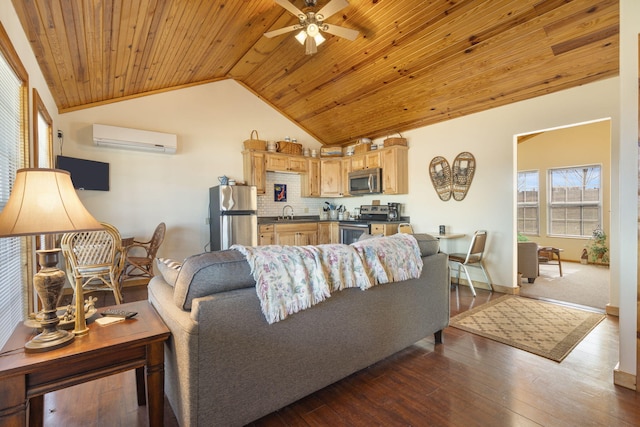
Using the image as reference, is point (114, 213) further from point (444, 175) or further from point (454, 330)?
point (444, 175)

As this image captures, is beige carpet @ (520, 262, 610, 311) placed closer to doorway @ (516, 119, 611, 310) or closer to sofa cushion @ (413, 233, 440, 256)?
doorway @ (516, 119, 611, 310)

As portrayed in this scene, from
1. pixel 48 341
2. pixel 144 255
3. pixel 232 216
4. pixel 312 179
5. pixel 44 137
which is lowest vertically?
pixel 144 255

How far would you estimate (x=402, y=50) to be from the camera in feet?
12.1

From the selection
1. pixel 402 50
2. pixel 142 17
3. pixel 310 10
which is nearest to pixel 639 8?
pixel 402 50

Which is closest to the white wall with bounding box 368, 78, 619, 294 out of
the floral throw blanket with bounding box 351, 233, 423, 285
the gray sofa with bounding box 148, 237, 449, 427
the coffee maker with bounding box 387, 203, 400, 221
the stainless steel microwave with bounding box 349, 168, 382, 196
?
the coffee maker with bounding box 387, 203, 400, 221

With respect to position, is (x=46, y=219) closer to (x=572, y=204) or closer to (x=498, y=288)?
(x=498, y=288)

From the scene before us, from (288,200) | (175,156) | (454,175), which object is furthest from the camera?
(288,200)

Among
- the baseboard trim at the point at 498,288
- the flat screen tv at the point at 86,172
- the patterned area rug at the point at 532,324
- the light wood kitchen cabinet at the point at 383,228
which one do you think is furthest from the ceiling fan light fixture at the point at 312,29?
the baseboard trim at the point at 498,288

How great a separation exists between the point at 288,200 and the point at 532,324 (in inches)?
182

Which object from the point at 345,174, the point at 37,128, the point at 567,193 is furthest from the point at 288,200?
the point at 567,193

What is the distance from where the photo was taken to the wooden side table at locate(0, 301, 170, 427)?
103 centimetres

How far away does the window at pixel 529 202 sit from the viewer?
696cm

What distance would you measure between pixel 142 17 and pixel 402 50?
2.90 meters

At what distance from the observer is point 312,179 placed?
6.28m
